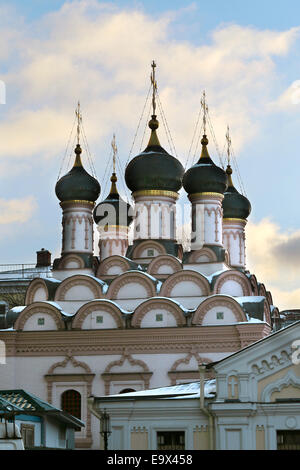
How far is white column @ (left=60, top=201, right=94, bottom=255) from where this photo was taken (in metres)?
32.5

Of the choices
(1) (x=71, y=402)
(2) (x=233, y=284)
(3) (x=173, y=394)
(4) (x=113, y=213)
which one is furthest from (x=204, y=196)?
(3) (x=173, y=394)

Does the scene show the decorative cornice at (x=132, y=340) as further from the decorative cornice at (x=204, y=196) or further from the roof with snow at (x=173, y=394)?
the roof with snow at (x=173, y=394)

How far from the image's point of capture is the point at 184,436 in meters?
Answer: 16.8

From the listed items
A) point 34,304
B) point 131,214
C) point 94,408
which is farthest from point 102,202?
point 94,408

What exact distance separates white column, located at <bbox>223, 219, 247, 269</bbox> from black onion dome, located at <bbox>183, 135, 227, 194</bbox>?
466 cm

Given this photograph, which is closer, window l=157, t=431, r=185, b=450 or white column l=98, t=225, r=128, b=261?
window l=157, t=431, r=185, b=450

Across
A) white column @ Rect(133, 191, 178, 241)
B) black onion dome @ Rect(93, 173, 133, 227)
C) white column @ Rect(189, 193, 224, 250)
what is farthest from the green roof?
black onion dome @ Rect(93, 173, 133, 227)

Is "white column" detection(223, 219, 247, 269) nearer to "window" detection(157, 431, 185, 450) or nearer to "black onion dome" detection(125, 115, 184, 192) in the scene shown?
"black onion dome" detection(125, 115, 184, 192)

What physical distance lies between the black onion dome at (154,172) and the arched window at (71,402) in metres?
7.08

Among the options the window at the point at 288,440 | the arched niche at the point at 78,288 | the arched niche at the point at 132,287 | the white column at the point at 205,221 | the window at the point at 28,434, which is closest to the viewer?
the window at the point at 288,440

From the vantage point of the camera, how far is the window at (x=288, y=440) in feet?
53.4

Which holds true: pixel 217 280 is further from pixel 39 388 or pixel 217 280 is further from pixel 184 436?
pixel 184 436

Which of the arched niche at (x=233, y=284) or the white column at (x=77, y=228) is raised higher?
the white column at (x=77, y=228)

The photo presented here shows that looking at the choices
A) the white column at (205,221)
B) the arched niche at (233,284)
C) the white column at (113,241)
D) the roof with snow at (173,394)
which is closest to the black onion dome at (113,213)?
the white column at (113,241)
